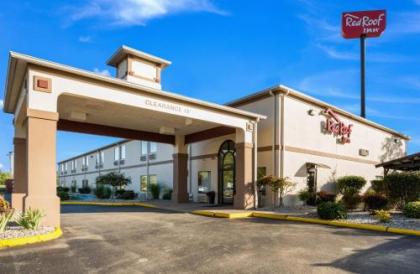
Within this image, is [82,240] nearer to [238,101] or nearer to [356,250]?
[356,250]

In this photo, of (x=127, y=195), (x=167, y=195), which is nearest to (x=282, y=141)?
(x=167, y=195)

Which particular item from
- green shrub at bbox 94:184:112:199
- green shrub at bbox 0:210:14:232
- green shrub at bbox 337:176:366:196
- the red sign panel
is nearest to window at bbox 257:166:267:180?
green shrub at bbox 337:176:366:196

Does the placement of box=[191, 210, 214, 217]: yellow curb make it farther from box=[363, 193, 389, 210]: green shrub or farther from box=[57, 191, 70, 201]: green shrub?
box=[57, 191, 70, 201]: green shrub

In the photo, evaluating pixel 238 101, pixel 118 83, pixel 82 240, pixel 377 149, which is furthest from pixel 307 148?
pixel 82 240

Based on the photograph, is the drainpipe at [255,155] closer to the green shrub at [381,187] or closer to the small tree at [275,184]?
the small tree at [275,184]

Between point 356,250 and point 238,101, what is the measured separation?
14023 mm

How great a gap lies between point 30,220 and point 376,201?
13.9 meters

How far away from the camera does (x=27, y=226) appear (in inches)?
365

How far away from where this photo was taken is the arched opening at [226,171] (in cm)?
2069

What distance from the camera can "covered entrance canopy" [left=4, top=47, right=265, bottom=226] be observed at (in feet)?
34.5

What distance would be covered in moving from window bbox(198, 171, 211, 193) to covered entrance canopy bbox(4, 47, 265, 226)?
1.22m

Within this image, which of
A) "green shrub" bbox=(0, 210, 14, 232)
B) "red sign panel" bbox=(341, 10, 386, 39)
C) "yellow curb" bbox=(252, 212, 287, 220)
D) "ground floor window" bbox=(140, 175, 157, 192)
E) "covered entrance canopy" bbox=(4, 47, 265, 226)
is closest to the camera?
"green shrub" bbox=(0, 210, 14, 232)

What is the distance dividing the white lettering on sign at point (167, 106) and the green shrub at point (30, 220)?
6.08 m

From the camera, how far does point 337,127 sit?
73.9 feet
